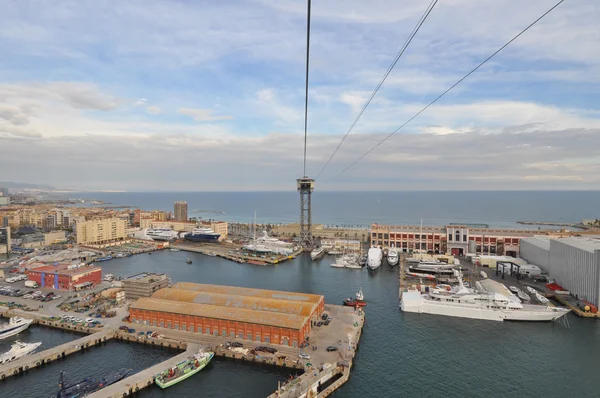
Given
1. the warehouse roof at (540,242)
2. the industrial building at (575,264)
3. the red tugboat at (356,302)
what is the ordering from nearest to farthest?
the industrial building at (575,264) < the red tugboat at (356,302) < the warehouse roof at (540,242)

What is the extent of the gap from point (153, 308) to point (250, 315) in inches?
205

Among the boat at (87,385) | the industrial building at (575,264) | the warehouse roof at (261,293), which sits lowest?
the boat at (87,385)

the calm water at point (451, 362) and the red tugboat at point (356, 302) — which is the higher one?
the red tugboat at point (356, 302)

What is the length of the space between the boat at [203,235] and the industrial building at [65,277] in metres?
23.0

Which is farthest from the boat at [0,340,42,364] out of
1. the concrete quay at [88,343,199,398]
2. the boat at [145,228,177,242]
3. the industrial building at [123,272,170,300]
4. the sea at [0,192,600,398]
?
the boat at [145,228,177,242]

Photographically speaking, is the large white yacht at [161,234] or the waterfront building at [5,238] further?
the large white yacht at [161,234]

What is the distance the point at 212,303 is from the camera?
18.3 m

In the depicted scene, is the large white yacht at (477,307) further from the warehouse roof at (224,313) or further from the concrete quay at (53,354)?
the concrete quay at (53,354)

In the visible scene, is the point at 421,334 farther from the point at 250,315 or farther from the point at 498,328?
the point at 250,315

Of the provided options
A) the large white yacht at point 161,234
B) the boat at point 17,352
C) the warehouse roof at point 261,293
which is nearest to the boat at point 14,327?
the boat at point 17,352

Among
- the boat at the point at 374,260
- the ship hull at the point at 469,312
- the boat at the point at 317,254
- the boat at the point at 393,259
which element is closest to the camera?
the ship hull at the point at 469,312

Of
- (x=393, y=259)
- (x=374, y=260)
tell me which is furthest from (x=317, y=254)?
(x=393, y=259)

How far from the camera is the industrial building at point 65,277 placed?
80.6ft

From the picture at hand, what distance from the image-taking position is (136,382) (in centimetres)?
1275
